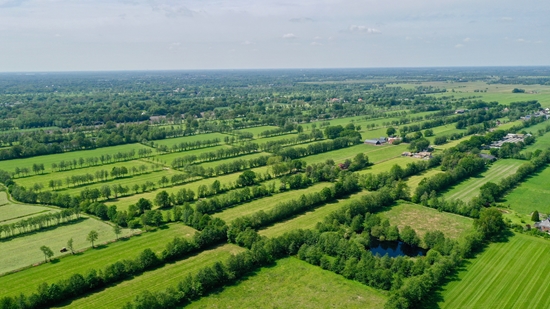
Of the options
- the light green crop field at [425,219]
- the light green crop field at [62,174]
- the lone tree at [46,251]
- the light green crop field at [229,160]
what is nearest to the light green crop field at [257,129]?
the light green crop field at [229,160]

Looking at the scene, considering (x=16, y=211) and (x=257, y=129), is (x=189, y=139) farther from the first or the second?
(x=16, y=211)

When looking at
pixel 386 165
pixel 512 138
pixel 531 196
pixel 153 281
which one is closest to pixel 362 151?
pixel 386 165

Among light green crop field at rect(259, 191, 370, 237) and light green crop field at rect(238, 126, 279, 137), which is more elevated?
light green crop field at rect(238, 126, 279, 137)

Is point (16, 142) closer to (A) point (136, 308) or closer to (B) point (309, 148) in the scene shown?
(B) point (309, 148)

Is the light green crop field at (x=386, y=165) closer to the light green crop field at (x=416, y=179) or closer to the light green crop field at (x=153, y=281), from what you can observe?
the light green crop field at (x=416, y=179)

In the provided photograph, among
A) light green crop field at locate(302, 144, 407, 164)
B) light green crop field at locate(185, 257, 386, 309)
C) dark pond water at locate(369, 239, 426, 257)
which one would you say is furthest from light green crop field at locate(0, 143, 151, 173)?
dark pond water at locate(369, 239, 426, 257)

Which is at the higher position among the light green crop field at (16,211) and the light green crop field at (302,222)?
the light green crop field at (16,211)

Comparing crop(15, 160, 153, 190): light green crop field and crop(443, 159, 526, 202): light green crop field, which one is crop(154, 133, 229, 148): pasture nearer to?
crop(15, 160, 153, 190): light green crop field
